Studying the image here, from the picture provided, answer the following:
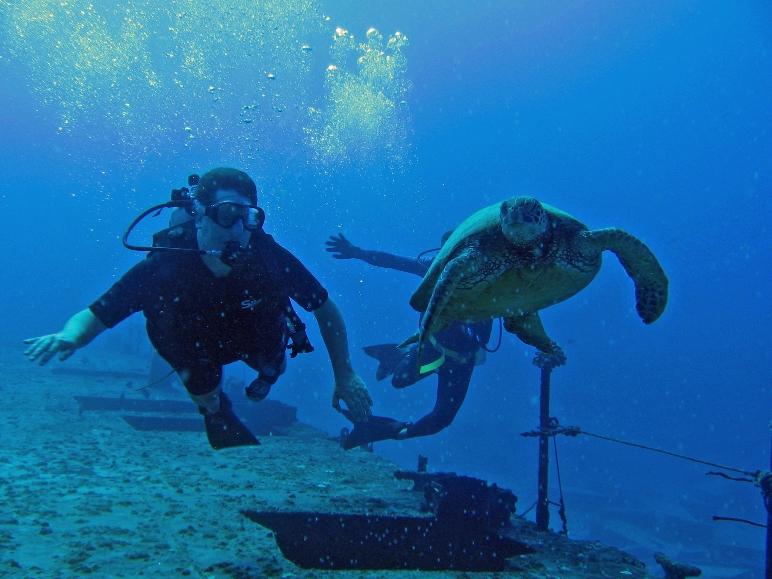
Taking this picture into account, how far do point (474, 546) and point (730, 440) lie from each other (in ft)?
329

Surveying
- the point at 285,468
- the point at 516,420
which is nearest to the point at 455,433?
the point at 516,420

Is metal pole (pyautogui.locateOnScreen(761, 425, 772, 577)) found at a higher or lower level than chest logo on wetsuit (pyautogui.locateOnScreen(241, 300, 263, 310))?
lower

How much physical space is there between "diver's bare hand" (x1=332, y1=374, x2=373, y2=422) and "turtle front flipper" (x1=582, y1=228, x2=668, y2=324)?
83.1 inches

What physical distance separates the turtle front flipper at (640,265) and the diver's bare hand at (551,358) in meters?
1.22

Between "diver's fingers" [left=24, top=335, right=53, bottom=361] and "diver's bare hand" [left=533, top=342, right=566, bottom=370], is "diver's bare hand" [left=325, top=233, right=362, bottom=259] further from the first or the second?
"diver's fingers" [left=24, top=335, right=53, bottom=361]

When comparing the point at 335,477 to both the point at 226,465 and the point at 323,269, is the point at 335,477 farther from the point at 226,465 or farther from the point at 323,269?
the point at 323,269

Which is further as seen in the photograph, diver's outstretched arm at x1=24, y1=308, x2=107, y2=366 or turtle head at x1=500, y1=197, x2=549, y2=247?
turtle head at x1=500, y1=197, x2=549, y2=247

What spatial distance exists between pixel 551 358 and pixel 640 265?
6.30 ft

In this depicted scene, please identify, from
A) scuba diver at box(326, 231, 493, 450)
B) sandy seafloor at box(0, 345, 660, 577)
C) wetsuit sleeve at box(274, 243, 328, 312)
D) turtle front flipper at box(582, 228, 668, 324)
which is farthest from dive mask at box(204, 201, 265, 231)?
scuba diver at box(326, 231, 493, 450)

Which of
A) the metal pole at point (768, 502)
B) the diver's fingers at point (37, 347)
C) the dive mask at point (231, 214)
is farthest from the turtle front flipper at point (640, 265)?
the diver's fingers at point (37, 347)

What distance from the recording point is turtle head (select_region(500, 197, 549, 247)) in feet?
10.3

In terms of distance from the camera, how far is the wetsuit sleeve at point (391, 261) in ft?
24.4

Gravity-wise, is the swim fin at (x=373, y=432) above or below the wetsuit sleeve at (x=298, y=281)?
below

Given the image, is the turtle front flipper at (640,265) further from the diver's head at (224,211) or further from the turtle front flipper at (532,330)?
the diver's head at (224,211)
